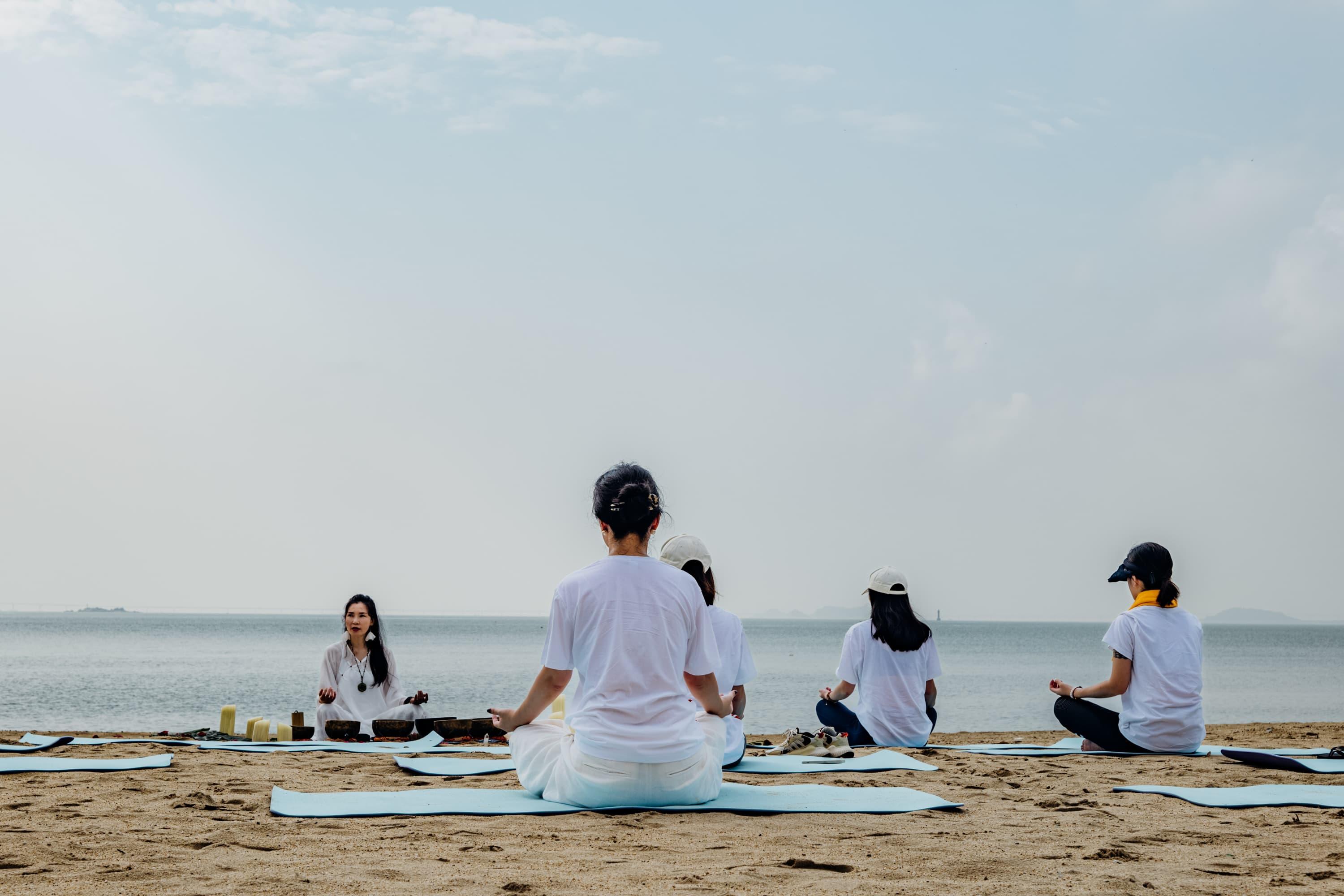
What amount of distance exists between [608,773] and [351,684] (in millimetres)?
4736

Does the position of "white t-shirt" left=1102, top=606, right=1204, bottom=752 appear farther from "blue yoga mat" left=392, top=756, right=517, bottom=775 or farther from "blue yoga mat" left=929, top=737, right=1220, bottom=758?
"blue yoga mat" left=392, top=756, right=517, bottom=775

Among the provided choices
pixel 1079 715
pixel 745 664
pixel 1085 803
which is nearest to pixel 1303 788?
pixel 1085 803

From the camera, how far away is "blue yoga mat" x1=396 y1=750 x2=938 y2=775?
575 centimetres

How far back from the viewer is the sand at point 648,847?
3.05m

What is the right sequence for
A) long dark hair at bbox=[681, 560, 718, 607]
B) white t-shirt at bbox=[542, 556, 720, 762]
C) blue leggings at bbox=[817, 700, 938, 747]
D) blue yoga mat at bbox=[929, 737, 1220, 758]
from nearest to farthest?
white t-shirt at bbox=[542, 556, 720, 762], long dark hair at bbox=[681, 560, 718, 607], blue yoga mat at bbox=[929, 737, 1220, 758], blue leggings at bbox=[817, 700, 938, 747]

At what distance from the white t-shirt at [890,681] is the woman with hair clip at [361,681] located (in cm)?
330

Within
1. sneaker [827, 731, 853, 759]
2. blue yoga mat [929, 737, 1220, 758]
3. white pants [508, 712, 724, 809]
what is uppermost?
white pants [508, 712, 724, 809]

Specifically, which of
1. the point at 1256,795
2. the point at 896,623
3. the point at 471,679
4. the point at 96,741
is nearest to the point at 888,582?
the point at 896,623

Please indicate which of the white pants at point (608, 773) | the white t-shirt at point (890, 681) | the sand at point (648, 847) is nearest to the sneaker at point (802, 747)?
the white t-shirt at point (890, 681)

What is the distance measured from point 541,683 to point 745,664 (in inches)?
70.6

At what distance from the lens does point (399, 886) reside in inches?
118

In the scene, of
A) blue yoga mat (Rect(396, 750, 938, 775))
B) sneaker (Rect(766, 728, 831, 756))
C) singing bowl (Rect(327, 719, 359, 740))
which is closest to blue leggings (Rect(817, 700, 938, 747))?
sneaker (Rect(766, 728, 831, 756))

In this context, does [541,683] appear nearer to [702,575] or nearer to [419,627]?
[702,575]

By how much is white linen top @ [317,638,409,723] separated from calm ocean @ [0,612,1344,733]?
36.8 feet
